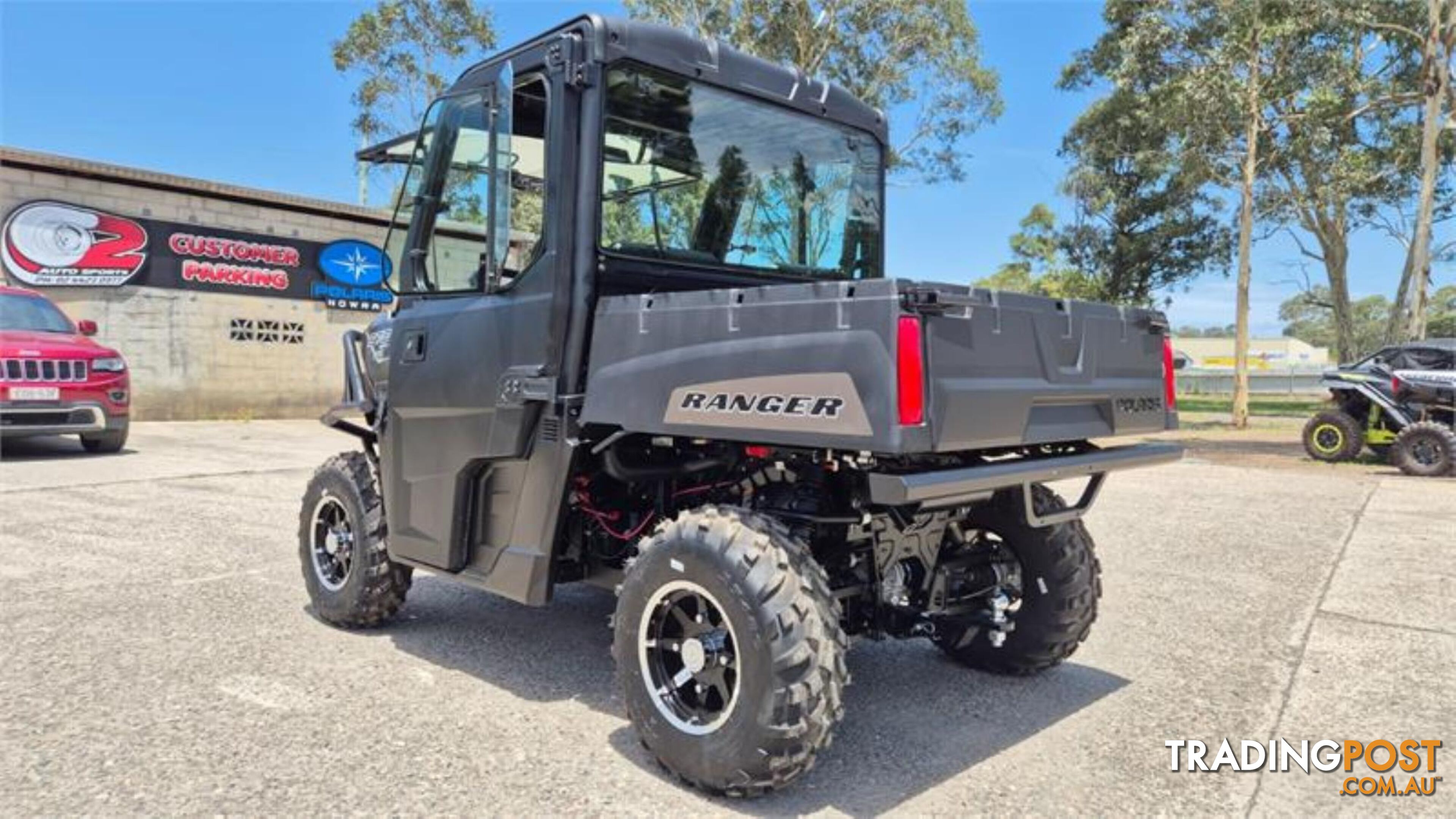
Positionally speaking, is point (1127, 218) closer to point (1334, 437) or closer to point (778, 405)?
point (1334, 437)

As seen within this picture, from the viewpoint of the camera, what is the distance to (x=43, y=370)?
33.6ft

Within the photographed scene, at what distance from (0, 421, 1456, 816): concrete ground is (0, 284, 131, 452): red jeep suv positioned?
3.51m

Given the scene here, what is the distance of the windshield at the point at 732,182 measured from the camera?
3.62 meters

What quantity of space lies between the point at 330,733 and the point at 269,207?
16367 mm

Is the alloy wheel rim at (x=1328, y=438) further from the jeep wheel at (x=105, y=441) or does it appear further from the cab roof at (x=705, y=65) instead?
the jeep wheel at (x=105, y=441)

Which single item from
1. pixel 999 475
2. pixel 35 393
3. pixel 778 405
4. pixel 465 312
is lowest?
pixel 35 393

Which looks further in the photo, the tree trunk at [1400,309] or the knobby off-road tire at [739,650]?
the tree trunk at [1400,309]

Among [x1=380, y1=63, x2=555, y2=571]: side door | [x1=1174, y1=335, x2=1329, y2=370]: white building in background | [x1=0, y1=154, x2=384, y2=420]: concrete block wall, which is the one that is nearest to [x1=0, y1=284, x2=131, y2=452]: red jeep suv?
[x1=0, y1=154, x2=384, y2=420]: concrete block wall

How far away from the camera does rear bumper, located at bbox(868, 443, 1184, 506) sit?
2.69m

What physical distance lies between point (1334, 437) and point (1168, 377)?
1262 centimetres

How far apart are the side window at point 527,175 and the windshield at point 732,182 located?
253 mm

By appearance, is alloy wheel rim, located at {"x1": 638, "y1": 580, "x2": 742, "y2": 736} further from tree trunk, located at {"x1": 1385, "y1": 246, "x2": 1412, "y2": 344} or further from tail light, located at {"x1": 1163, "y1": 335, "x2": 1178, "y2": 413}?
tree trunk, located at {"x1": 1385, "y1": 246, "x2": 1412, "y2": 344}

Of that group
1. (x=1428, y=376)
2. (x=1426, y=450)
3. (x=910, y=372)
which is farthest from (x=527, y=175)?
(x=1428, y=376)

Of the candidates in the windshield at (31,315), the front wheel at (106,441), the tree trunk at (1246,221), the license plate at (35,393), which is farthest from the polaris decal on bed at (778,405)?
the tree trunk at (1246,221)
